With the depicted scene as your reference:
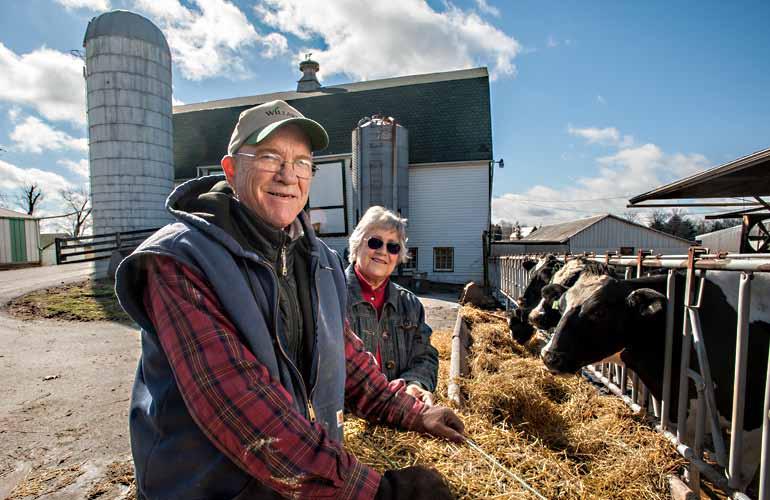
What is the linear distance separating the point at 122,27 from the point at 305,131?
21.1 meters

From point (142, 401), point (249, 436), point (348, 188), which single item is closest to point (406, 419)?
point (249, 436)

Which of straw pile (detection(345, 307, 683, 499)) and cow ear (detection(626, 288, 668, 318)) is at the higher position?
cow ear (detection(626, 288, 668, 318))

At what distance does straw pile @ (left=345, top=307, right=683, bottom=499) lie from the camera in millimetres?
2344

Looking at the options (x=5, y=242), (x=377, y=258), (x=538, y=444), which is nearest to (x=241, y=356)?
(x=377, y=258)

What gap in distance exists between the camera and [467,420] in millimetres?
3256

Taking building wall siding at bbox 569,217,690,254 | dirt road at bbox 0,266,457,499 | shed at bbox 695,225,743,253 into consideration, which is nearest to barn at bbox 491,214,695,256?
building wall siding at bbox 569,217,690,254

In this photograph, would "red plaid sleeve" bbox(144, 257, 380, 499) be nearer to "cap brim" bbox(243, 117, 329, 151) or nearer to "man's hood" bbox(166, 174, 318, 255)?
"man's hood" bbox(166, 174, 318, 255)

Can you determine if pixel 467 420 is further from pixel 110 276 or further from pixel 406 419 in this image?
pixel 110 276

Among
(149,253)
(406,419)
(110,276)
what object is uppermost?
(149,253)

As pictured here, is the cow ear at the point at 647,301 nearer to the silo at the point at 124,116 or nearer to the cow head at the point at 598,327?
the cow head at the point at 598,327

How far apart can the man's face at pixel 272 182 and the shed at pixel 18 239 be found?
37047 millimetres

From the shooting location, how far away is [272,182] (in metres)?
1.57

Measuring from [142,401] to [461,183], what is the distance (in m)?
22.3

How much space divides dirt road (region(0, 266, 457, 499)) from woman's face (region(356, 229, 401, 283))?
268 cm
